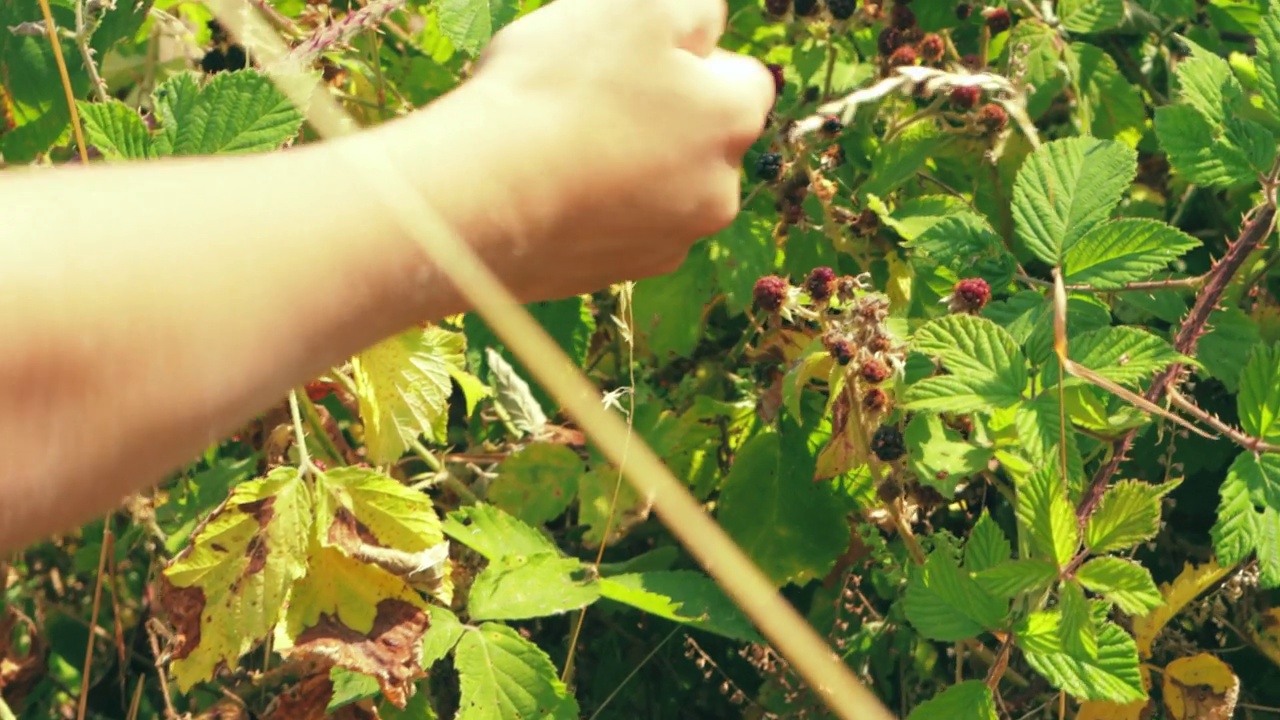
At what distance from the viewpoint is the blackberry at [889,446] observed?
1.44 metres

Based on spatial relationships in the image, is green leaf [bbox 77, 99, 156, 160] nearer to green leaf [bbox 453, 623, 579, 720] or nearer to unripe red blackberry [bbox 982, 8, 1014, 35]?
green leaf [bbox 453, 623, 579, 720]

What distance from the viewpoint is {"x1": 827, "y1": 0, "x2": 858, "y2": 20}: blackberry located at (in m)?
1.71

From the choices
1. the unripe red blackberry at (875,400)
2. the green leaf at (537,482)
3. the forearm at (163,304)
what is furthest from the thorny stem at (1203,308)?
the forearm at (163,304)

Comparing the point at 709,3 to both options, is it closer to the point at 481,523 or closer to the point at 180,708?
the point at 481,523

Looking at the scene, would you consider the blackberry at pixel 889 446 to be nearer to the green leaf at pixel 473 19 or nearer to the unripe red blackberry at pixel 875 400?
the unripe red blackberry at pixel 875 400

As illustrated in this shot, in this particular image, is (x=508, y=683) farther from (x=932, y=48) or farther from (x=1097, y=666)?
(x=932, y=48)

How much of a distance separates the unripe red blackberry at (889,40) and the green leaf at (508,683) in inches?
33.8

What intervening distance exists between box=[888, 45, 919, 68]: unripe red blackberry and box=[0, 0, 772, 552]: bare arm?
605 mm

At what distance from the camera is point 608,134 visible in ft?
3.19

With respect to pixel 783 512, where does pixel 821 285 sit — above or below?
above

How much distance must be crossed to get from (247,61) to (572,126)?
891 millimetres

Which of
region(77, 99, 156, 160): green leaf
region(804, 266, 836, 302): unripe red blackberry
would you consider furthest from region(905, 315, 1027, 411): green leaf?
region(77, 99, 156, 160): green leaf

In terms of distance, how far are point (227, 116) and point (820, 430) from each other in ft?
2.66

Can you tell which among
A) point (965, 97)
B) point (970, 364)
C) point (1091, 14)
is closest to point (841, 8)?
point (965, 97)
